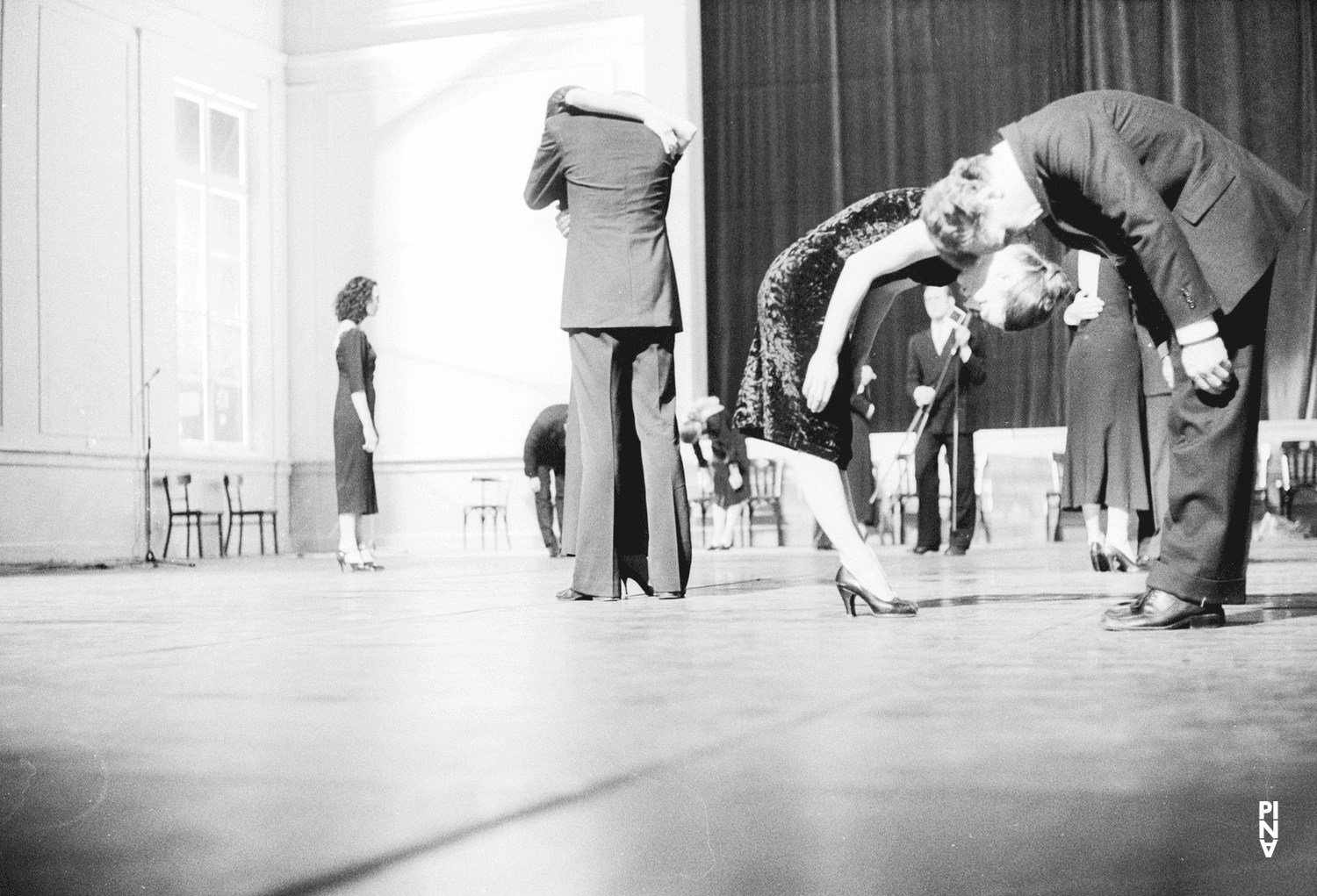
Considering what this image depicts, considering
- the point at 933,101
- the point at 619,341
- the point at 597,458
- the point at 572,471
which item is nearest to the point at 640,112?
the point at 619,341

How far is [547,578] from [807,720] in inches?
151

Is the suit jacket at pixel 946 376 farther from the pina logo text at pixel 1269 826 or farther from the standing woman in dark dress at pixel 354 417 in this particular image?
the pina logo text at pixel 1269 826

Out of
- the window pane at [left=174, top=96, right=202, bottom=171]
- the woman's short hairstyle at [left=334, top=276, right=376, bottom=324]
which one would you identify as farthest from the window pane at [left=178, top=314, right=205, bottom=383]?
the woman's short hairstyle at [left=334, top=276, right=376, bottom=324]

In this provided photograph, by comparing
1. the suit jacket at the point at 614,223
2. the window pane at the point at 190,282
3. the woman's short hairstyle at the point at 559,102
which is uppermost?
the window pane at the point at 190,282

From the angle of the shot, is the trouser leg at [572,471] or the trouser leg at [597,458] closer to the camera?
the trouser leg at [597,458]

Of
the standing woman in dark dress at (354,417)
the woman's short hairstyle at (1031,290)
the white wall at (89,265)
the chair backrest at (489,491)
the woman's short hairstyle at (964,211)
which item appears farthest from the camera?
the chair backrest at (489,491)

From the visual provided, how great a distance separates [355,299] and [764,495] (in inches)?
→ 222

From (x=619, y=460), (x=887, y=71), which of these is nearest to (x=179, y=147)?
(x=887, y=71)

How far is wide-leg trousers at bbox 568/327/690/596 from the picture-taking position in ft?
12.2

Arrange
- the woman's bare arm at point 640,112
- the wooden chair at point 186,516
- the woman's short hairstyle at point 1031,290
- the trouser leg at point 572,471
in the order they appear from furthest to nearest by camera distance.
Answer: the wooden chair at point 186,516
the trouser leg at point 572,471
the woman's bare arm at point 640,112
the woman's short hairstyle at point 1031,290

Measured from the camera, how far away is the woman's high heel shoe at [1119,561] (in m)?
4.86

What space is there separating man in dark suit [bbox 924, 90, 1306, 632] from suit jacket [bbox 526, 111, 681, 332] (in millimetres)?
1366

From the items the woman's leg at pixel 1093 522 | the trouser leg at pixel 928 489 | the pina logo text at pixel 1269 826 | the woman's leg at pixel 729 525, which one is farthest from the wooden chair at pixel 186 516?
the pina logo text at pixel 1269 826

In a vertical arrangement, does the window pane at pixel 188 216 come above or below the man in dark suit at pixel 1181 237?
above
